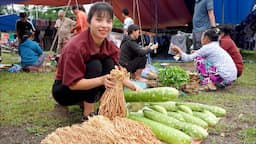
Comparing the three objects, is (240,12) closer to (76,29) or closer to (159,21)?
(159,21)

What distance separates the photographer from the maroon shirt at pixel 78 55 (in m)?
2.53

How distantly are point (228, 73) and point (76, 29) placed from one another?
172 inches

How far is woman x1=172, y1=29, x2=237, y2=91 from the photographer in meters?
4.92

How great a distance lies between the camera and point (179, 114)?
8.40 ft

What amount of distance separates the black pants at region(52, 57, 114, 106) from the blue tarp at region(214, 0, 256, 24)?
7.44 m

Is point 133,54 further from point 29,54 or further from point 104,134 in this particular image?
point 104,134

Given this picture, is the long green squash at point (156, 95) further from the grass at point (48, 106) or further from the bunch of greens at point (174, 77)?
the bunch of greens at point (174, 77)

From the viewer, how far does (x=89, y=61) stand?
2.70 metres

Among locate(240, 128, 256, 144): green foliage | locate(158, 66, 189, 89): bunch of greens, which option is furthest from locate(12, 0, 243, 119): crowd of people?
locate(240, 128, 256, 144): green foliage

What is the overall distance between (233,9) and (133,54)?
213 inches

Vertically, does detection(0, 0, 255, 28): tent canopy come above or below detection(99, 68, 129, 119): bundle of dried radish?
above

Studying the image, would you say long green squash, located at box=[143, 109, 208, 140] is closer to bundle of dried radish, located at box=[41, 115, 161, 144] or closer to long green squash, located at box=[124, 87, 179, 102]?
long green squash, located at box=[124, 87, 179, 102]

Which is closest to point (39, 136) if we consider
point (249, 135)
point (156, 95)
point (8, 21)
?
point (156, 95)

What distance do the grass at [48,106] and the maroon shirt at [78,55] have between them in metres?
0.65
